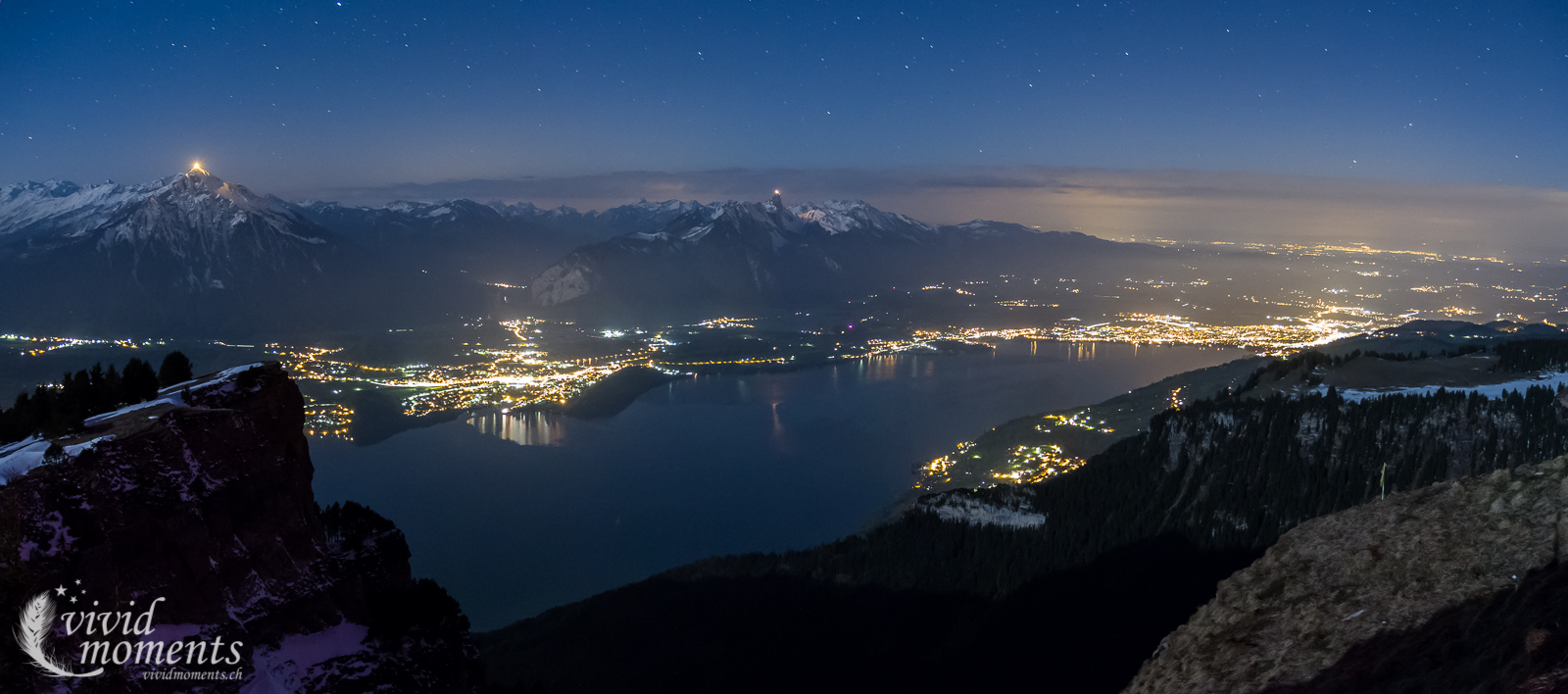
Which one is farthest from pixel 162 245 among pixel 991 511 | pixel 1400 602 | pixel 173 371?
pixel 1400 602

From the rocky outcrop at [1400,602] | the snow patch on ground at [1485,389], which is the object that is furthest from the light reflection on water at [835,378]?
the rocky outcrop at [1400,602]

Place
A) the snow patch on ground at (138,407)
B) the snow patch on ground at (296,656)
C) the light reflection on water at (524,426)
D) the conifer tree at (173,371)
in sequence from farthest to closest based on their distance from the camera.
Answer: the light reflection on water at (524,426) → the conifer tree at (173,371) → the snow patch on ground at (138,407) → the snow patch on ground at (296,656)


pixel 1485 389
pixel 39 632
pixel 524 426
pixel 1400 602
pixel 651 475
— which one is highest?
pixel 1400 602

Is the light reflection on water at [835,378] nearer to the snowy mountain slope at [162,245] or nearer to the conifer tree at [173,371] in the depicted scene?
the conifer tree at [173,371]

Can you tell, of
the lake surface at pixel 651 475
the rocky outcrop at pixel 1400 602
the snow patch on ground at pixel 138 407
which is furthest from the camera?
the lake surface at pixel 651 475

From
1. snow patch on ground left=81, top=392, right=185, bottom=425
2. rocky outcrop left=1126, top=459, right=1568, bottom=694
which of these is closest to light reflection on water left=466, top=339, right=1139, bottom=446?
snow patch on ground left=81, top=392, right=185, bottom=425

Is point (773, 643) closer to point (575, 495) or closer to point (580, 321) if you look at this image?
point (575, 495)

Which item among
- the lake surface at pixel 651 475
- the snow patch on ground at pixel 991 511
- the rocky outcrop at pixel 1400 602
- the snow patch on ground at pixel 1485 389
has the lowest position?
the lake surface at pixel 651 475

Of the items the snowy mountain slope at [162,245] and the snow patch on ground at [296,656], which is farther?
the snowy mountain slope at [162,245]

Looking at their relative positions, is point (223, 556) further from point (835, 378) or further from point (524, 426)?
point (835, 378)
